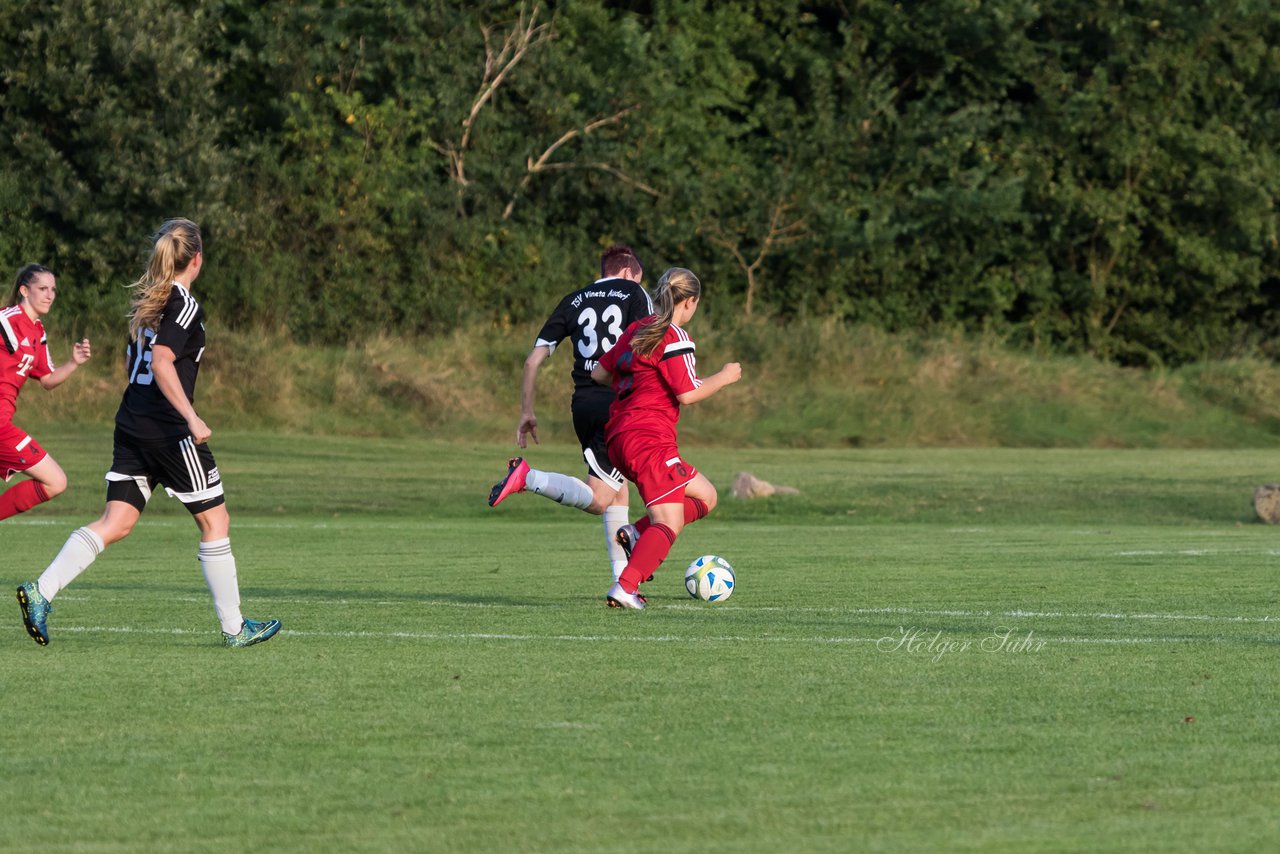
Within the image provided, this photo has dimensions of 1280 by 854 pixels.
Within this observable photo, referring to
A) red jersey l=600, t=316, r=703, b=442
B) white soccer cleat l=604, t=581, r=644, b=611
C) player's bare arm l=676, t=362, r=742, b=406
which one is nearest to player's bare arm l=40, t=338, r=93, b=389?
red jersey l=600, t=316, r=703, b=442

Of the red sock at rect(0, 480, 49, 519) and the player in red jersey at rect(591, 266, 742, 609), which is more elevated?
the player in red jersey at rect(591, 266, 742, 609)

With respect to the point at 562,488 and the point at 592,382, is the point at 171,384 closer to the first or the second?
the point at 562,488

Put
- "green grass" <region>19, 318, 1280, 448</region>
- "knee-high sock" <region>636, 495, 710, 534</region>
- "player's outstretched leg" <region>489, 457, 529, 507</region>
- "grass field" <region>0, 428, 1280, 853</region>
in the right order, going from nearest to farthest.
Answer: "grass field" <region>0, 428, 1280, 853</region>, "knee-high sock" <region>636, 495, 710, 534</region>, "player's outstretched leg" <region>489, 457, 529, 507</region>, "green grass" <region>19, 318, 1280, 448</region>

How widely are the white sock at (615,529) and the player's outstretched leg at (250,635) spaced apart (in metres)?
2.80

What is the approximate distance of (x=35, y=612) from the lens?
790 cm

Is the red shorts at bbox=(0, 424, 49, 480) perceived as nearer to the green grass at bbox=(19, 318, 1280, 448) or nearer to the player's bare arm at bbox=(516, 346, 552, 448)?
the player's bare arm at bbox=(516, 346, 552, 448)

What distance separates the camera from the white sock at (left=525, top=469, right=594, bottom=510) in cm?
1073

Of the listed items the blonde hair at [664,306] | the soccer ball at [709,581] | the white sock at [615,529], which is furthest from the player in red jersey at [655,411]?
the white sock at [615,529]

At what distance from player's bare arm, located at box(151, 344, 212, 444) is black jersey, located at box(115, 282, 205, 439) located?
0.04 meters

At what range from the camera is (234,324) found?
3738 cm

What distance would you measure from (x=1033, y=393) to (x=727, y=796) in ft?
114

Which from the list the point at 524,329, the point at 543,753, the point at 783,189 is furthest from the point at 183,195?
the point at 543,753

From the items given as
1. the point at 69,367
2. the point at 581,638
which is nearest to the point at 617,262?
the point at 69,367

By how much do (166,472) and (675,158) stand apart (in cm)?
3395
